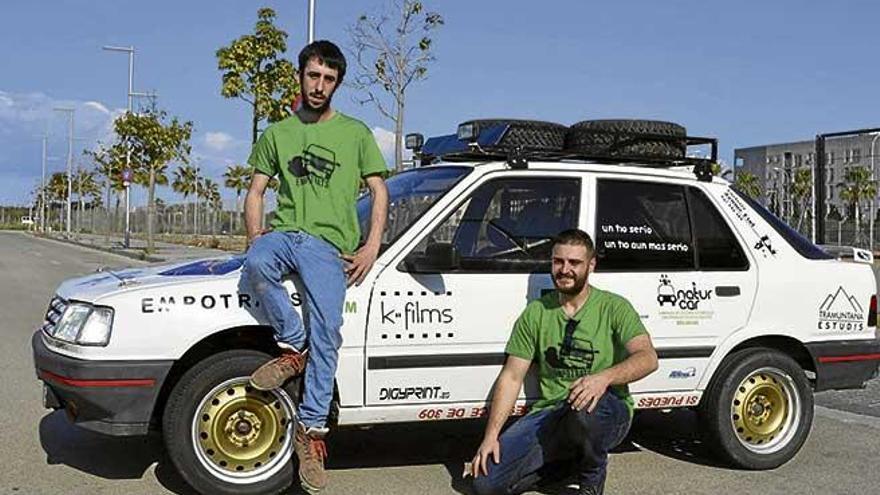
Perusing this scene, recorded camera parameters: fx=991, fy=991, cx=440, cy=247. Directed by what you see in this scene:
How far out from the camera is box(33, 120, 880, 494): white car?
486 cm

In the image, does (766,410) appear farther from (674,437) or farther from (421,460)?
(421,460)

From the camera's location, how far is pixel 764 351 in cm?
600

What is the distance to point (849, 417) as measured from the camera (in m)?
7.64

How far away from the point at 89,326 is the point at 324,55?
1.74 metres

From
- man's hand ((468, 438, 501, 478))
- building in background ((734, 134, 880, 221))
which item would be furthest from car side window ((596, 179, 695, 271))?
building in background ((734, 134, 880, 221))

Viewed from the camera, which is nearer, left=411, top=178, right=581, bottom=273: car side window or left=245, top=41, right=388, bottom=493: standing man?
left=245, top=41, right=388, bottom=493: standing man

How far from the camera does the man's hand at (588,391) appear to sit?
15.8ft

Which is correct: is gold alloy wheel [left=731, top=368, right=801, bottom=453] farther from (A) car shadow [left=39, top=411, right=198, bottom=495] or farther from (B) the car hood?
(A) car shadow [left=39, top=411, right=198, bottom=495]

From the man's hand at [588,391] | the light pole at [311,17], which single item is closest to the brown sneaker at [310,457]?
the man's hand at [588,391]

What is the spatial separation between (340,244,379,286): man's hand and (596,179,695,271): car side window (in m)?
1.38

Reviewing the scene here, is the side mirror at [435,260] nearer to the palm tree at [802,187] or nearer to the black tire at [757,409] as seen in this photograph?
the black tire at [757,409]

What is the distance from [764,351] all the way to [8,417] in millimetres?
5127

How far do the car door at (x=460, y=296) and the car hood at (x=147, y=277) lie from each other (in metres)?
0.85

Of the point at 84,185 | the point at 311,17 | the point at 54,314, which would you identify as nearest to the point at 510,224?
the point at 54,314
